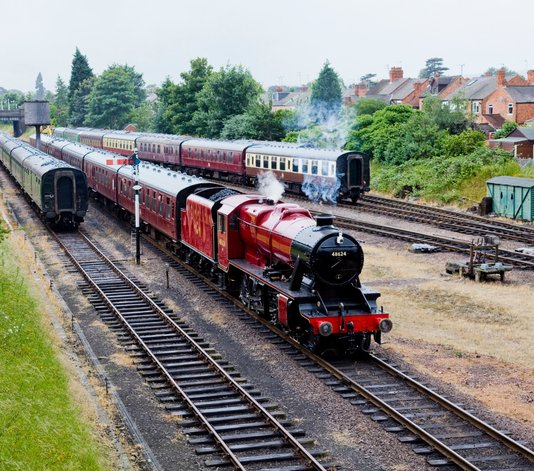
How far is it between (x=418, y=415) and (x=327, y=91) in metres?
70.0

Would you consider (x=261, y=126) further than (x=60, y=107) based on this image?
No

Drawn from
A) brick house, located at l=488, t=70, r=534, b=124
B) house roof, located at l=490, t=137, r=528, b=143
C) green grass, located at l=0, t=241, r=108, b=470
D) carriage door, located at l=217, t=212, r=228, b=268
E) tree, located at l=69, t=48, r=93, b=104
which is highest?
tree, located at l=69, t=48, r=93, b=104

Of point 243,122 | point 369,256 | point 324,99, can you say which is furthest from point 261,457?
point 324,99

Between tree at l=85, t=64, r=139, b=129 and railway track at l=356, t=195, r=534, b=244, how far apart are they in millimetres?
70288

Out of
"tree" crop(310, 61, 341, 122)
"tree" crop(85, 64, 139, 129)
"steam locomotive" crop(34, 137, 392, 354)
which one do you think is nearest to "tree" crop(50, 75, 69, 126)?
"tree" crop(85, 64, 139, 129)

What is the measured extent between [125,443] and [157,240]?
20.0m

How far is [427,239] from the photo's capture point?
30422mm

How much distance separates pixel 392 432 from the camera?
40.9 ft

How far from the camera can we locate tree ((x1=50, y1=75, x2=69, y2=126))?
131 metres

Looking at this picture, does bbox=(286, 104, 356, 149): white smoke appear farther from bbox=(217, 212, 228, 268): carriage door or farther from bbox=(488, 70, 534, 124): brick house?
bbox=(217, 212, 228, 268): carriage door

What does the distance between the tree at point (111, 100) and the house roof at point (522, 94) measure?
54256mm

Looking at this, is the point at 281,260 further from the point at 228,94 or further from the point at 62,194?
the point at 228,94

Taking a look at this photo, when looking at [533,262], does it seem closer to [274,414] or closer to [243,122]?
[274,414]

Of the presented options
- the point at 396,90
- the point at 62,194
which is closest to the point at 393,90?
the point at 396,90
